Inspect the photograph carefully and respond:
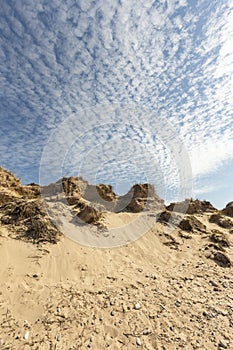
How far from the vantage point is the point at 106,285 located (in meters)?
7.38

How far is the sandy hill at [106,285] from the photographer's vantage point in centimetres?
546

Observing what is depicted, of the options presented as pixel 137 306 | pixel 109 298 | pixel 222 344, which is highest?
pixel 109 298

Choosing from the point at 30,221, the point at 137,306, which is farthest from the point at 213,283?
the point at 30,221

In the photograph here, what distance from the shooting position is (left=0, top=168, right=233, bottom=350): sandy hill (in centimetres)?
A: 546

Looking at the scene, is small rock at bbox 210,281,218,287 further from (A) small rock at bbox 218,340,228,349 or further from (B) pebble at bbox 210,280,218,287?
(A) small rock at bbox 218,340,228,349

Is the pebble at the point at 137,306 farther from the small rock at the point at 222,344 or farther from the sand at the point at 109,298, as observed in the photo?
the small rock at the point at 222,344

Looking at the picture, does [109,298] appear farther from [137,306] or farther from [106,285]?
[137,306]

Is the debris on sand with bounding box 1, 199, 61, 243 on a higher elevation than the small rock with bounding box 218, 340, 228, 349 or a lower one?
higher

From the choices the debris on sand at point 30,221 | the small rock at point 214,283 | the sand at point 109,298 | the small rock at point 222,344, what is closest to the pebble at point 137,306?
the sand at point 109,298

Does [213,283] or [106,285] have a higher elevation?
[106,285]

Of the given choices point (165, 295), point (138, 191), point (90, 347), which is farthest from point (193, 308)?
point (138, 191)

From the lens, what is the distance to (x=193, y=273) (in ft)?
29.8

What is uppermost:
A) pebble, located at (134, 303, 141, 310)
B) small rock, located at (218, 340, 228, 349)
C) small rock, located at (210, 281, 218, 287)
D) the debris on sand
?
the debris on sand

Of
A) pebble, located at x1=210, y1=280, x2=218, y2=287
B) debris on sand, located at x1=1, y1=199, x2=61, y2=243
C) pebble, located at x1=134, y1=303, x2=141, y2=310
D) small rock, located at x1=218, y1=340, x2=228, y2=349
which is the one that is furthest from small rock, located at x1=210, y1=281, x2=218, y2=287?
debris on sand, located at x1=1, y1=199, x2=61, y2=243
